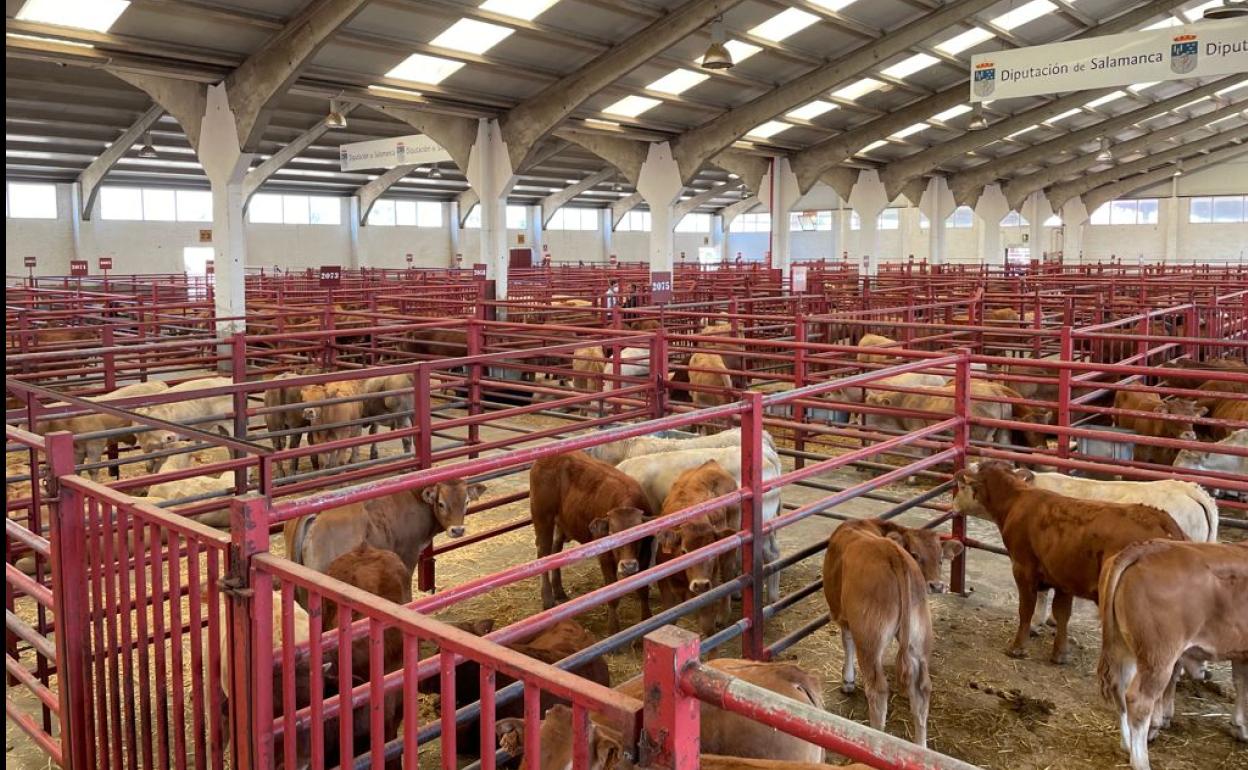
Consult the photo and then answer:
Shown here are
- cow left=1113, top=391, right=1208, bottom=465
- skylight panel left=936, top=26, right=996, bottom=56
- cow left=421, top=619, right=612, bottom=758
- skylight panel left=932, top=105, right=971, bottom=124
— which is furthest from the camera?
skylight panel left=932, top=105, right=971, bottom=124

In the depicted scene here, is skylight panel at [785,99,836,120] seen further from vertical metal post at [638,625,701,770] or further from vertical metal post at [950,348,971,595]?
vertical metal post at [638,625,701,770]

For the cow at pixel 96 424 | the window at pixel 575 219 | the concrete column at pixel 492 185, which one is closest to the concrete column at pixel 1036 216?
the window at pixel 575 219

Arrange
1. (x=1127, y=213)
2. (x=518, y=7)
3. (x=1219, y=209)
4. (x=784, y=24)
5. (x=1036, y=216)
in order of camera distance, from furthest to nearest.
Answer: (x=1127, y=213) < (x=1219, y=209) < (x=1036, y=216) < (x=784, y=24) < (x=518, y=7)

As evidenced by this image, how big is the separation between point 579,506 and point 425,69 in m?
10.8

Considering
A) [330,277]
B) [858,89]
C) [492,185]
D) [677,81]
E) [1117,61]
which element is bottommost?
[330,277]

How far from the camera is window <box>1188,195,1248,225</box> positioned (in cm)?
3747

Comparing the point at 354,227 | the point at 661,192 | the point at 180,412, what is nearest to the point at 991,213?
the point at 661,192

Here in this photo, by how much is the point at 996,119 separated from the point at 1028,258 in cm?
1421

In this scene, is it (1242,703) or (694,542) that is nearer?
(1242,703)

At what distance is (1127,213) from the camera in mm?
40594

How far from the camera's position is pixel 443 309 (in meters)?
16.5

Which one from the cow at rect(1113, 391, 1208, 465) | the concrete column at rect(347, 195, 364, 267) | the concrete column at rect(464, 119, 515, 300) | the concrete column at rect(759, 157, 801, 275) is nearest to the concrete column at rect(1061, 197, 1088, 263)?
the concrete column at rect(759, 157, 801, 275)

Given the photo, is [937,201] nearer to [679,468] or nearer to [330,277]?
[330,277]

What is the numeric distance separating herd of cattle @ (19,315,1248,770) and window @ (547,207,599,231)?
32.8m
